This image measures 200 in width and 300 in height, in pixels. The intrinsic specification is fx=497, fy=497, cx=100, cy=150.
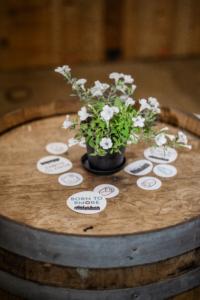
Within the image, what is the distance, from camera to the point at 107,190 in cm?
169

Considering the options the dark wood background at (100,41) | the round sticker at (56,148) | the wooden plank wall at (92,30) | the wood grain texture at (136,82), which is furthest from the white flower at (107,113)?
the wooden plank wall at (92,30)

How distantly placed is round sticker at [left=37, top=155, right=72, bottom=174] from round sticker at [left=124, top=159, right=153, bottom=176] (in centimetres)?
22

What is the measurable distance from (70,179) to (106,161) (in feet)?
0.47

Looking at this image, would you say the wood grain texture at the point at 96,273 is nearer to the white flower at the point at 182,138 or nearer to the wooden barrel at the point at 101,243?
the wooden barrel at the point at 101,243

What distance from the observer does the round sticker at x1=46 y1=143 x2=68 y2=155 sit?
6.40 feet

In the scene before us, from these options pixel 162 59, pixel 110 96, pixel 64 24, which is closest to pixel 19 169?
pixel 110 96

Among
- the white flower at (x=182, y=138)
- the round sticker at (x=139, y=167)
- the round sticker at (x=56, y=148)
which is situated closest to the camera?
the white flower at (x=182, y=138)

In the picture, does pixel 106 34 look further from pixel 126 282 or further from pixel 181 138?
pixel 126 282

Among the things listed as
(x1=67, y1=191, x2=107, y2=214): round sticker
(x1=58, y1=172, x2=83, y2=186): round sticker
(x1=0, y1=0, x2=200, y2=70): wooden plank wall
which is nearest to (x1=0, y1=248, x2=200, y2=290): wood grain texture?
(x1=67, y1=191, x2=107, y2=214): round sticker

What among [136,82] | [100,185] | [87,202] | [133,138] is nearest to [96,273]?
[87,202]

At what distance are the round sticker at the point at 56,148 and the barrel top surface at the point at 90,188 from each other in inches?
0.9

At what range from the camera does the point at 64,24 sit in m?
4.30

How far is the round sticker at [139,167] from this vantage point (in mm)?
1796

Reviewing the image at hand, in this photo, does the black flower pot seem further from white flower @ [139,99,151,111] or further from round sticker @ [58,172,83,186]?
white flower @ [139,99,151,111]
